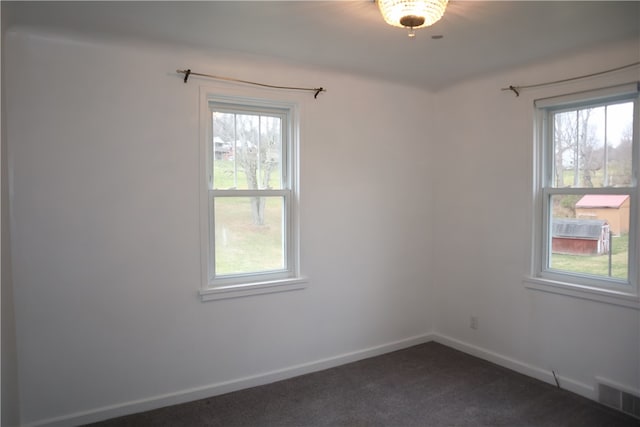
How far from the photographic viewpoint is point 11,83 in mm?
2463

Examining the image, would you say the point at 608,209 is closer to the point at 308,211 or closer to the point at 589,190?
the point at 589,190

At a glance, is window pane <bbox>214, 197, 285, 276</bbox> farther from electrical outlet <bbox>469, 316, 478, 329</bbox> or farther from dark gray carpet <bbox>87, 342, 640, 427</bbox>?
electrical outlet <bbox>469, 316, 478, 329</bbox>

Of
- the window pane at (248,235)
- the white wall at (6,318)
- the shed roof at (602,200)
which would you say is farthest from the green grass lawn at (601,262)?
the white wall at (6,318)

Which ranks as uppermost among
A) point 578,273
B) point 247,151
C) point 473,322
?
point 247,151

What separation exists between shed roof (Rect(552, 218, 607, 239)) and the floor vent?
1.05 m

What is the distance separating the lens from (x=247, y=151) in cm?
329

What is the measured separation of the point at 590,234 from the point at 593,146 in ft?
2.10

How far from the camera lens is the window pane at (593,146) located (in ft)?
9.48

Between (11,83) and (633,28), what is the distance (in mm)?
3762

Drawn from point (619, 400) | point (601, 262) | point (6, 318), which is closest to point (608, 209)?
point (601, 262)

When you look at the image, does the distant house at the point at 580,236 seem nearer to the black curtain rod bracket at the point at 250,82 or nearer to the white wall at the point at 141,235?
the white wall at the point at 141,235

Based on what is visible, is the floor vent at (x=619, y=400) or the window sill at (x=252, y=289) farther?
the window sill at (x=252, y=289)

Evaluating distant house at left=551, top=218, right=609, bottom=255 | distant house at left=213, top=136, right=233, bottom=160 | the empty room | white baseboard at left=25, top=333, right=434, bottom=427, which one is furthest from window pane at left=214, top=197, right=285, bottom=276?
distant house at left=551, top=218, right=609, bottom=255

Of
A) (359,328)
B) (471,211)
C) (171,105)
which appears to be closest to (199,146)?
(171,105)
